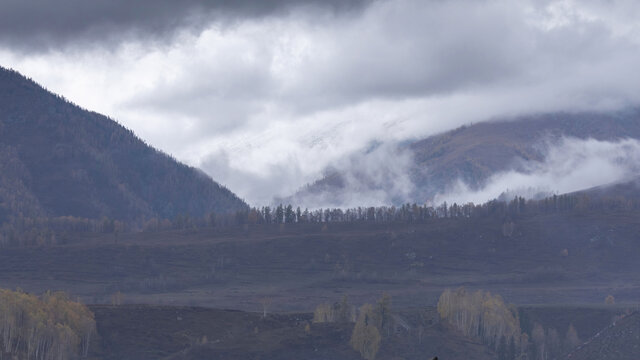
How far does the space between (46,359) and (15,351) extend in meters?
6.33

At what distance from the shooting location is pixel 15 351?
650 feet

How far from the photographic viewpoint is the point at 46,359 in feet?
656
